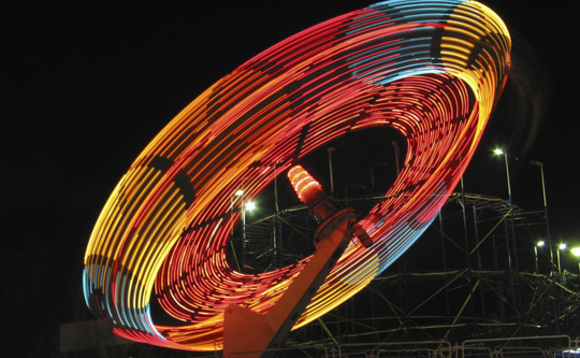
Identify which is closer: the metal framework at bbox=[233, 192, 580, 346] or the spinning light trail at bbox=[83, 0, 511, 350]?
the spinning light trail at bbox=[83, 0, 511, 350]

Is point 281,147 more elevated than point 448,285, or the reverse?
point 281,147

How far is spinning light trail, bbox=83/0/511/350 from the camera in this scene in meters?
9.66

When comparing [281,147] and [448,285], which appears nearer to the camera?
[281,147]

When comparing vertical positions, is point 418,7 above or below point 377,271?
above

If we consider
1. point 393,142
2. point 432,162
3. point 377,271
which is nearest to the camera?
point 432,162

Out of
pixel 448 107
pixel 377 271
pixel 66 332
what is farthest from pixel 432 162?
pixel 66 332

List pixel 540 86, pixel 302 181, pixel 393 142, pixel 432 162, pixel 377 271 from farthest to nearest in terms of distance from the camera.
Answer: pixel 393 142 < pixel 540 86 < pixel 377 271 < pixel 432 162 < pixel 302 181

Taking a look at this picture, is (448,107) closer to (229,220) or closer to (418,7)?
(418,7)

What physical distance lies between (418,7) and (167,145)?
4.37m

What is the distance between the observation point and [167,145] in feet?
31.6

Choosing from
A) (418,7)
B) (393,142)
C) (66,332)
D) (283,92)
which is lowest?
(66,332)

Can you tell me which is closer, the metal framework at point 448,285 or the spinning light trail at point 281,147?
the spinning light trail at point 281,147

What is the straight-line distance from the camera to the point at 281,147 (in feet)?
39.3

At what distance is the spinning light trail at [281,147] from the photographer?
966cm
